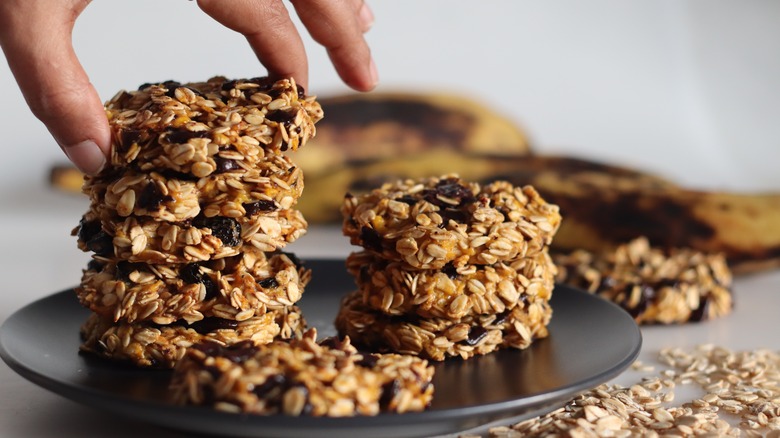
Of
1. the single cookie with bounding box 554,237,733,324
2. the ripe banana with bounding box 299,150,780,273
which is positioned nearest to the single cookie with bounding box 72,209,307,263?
the single cookie with bounding box 554,237,733,324

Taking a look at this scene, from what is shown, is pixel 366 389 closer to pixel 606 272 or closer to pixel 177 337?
pixel 177 337

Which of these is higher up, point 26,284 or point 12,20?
point 12,20

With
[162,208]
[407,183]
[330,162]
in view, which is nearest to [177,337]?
[162,208]

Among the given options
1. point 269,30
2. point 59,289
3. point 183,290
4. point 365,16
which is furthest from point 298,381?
point 59,289

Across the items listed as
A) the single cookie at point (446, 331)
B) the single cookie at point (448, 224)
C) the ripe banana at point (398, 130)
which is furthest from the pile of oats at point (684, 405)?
the ripe banana at point (398, 130)

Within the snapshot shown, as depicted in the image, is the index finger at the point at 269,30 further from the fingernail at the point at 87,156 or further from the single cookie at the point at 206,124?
the fingernail at the point at 87,156

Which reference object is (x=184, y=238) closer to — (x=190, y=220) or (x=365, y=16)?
(x=190, y=220)
